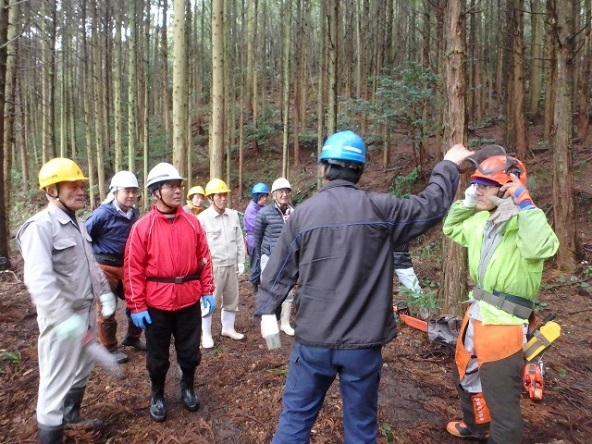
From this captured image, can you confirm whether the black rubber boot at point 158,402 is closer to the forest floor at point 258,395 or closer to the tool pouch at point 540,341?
the forest floor at point 258,395

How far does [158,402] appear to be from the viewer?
11.1 feet

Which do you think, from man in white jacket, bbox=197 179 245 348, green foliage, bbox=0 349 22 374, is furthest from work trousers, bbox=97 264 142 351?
man in white jacket, bbox=197 179 245 348

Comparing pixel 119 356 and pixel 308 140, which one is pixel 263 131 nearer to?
pixel 308 140

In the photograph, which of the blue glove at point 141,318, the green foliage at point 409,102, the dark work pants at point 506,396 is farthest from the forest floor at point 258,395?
the green foliage at point 409,102

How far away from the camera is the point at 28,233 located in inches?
103

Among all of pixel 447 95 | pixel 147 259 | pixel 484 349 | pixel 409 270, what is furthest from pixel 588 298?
pixel 147 259

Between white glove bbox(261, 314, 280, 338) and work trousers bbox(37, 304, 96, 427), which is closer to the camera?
white glove bbox(261, 314, 280, 338)

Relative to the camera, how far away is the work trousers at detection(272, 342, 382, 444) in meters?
2.16

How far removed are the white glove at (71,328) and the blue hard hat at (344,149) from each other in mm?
1986

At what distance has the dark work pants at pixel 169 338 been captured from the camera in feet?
10.7

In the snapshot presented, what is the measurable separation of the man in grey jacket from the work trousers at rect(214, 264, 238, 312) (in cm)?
201

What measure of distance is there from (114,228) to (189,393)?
194 cm

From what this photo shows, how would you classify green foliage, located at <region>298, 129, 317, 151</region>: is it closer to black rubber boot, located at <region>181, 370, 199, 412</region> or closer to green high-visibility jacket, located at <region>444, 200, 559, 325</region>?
black rubber boot, located at <region>181, 370, 199, 412</region>

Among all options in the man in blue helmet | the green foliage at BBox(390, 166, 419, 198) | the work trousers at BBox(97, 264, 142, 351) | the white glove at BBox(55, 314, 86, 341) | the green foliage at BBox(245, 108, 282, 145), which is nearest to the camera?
the man in blue helmet
